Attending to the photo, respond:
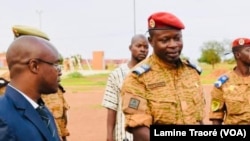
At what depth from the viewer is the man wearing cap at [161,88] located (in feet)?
10.5

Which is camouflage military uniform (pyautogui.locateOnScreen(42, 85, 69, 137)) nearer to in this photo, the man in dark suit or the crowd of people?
the crowd of people

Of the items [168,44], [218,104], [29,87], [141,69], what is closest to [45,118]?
[29,87]

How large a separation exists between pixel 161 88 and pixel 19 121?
1.26m

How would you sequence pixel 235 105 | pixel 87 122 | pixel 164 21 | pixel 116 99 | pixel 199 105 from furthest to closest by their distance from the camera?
pixel 87 122, pixel 235 105, pixel 116 99, pixel 199 105, pixel 164 21

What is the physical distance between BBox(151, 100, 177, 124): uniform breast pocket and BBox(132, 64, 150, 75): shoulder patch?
0.69 ft

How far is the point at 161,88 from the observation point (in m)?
3.30

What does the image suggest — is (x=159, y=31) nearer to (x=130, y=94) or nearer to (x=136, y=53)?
(x=130, y=94)

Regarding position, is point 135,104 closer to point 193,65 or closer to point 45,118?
point 193,65

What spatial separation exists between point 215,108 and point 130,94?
192cm

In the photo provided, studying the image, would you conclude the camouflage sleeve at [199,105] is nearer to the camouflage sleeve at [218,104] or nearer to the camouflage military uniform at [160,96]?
the camouflage military uniform at [160,96]

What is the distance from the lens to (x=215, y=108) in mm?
4914

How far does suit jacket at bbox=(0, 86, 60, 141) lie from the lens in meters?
2.22

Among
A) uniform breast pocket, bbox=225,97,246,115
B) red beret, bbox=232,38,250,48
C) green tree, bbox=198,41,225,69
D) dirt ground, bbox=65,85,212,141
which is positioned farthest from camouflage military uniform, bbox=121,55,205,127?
green tree, bbox=198,41,225,69

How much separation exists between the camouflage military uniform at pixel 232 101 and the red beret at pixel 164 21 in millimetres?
1637
